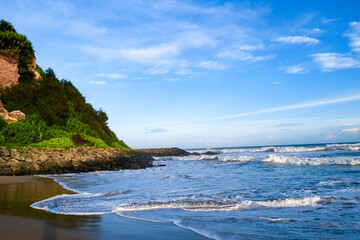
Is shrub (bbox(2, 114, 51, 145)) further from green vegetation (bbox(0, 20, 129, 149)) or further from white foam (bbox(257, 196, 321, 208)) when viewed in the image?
white foam (bbox(257, 196, 321, 208))

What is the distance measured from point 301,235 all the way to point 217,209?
2276 millimetres

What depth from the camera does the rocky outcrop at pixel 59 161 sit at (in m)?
15.1

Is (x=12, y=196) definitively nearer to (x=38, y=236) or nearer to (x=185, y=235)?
(x=38, y=236)

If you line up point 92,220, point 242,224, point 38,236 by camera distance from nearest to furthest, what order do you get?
point 38,236 → point 242,224 → point 92,220

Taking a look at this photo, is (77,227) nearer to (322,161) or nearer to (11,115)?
(11,115)

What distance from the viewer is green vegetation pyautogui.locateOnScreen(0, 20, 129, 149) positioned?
1930 centimetres

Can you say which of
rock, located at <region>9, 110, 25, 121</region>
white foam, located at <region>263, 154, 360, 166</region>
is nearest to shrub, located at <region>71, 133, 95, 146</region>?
rock, located at <region>9, 110, 25, 121</region>

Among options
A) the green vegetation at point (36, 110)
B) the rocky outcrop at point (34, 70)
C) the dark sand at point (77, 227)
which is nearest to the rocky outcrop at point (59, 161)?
the green vegetation at point (36, 110)

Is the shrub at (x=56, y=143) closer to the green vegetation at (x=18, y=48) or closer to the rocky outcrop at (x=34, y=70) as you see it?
the green vegetation at (x=18, y=48)

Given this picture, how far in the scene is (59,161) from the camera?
680 inches

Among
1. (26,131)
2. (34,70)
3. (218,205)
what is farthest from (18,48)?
(218,205)

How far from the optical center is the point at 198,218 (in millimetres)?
5293

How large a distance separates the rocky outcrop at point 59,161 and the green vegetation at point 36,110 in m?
1.61

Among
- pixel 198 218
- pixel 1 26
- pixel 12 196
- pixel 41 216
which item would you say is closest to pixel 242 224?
pixel 198 218
